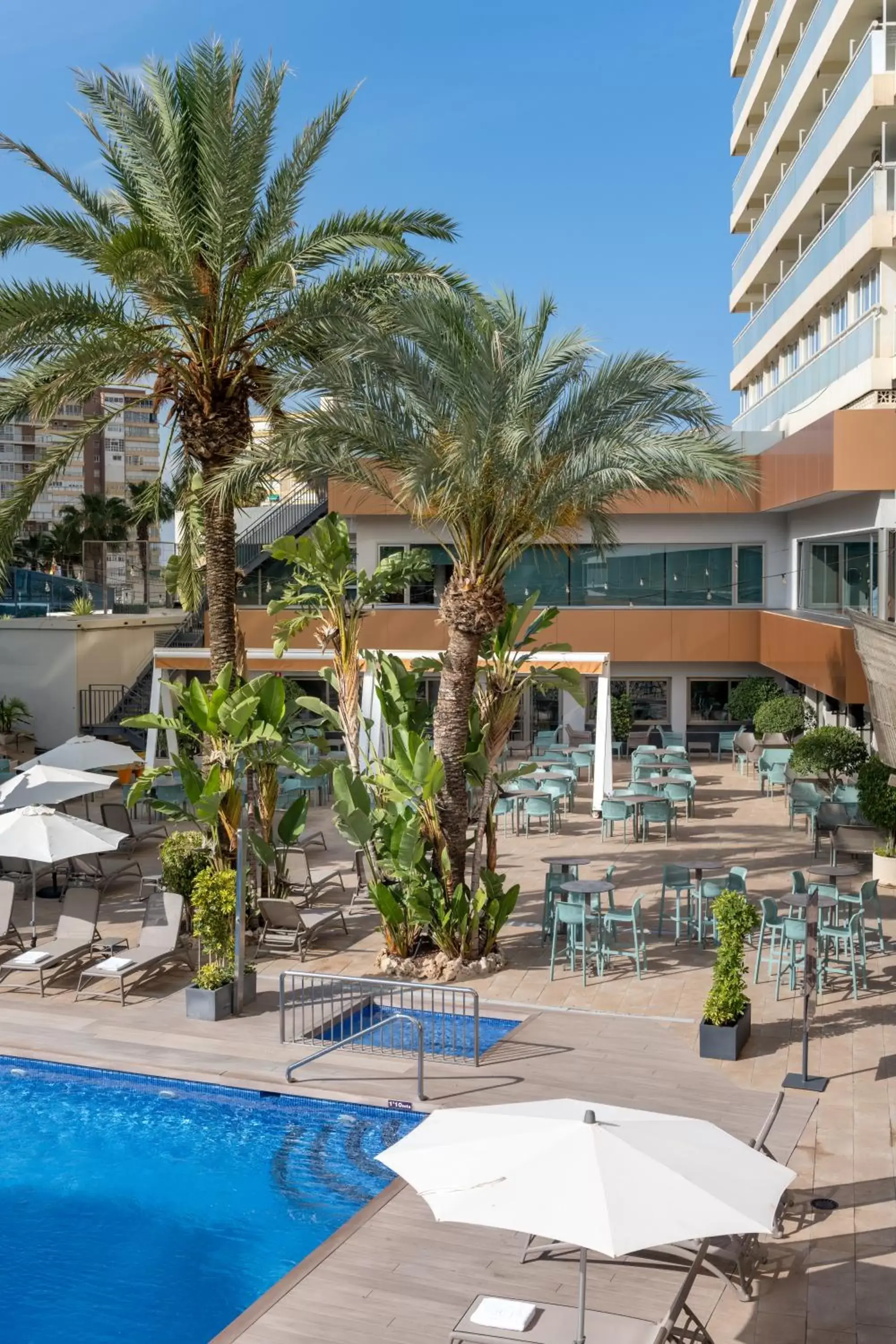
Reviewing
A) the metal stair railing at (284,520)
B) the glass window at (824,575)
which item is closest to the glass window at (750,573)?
the glass window at (824,575)

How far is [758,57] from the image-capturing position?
145 feet

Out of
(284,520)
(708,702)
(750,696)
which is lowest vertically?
(708,702)

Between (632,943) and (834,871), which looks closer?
(834,871)

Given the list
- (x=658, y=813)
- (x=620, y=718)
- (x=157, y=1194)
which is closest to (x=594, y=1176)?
(x=157, y=1194)

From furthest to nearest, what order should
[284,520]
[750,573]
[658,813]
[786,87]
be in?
[284,520], [786,87], [750,573], [658,813]

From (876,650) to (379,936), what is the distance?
24.7 feet

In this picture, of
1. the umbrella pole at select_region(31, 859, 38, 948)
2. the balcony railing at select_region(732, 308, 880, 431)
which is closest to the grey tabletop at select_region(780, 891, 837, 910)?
the umbrella pole at select_region(31, 859, 38, 948)

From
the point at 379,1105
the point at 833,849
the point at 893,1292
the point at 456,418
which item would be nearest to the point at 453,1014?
the point at 379,1105

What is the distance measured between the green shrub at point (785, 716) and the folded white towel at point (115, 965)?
19621mm

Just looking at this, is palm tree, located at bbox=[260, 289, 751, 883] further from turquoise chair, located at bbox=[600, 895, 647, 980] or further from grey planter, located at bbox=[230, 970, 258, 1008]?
grey planter, located at bbox=[230, 970, 258, 1008]

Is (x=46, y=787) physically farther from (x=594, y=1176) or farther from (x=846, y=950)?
(x=594, y=1176)

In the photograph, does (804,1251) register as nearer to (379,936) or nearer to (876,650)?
(876,650)

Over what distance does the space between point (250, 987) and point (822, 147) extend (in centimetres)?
2526

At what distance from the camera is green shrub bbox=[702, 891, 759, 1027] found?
12969 millimetres
